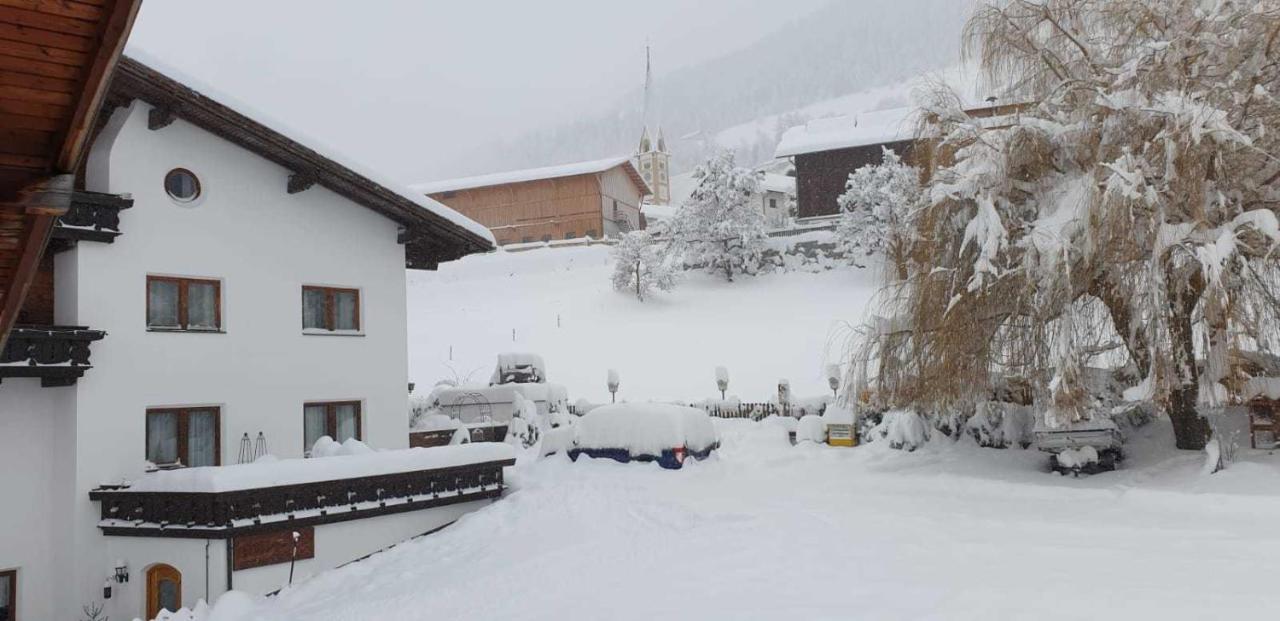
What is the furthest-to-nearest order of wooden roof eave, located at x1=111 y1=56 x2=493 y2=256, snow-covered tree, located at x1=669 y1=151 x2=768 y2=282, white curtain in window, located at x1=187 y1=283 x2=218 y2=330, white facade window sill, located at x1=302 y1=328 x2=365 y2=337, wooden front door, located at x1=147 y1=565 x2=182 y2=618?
snow-covered tree, located at x1=669 y1=151 x2=768 y2=282 → white facade window sill, located at x1=302 y1=328 x2=365 y2=337 → white curtain in window, located at x1=187 y1=283 x2=218 y2=330 → wooden roof eave, located at x1=111 y1=56 x2=493 y2=256 → wooden front door, located at x1=147 y1=565 x2=182 y2=618

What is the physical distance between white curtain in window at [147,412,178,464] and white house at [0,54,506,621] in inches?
1.2

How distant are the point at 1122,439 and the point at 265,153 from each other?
15.1 m

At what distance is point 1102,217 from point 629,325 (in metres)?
25.6

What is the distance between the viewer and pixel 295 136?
15.4 meters

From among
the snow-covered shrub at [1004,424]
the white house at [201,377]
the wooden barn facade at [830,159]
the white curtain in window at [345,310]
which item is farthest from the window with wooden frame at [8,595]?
the wooden barn facade at [830,159]

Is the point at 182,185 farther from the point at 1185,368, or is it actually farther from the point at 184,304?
the point at 1185,368

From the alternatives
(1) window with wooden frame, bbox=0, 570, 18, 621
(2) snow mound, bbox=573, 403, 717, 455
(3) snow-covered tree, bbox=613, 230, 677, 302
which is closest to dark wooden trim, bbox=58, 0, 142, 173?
(1) window with wooden frame, bbox=0, 570, 18, 621

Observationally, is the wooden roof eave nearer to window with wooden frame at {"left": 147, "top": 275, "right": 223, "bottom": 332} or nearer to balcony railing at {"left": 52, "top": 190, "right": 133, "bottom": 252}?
balcony railing at {"left": 52, "top": 190, "right": 133, "bottom": 252}

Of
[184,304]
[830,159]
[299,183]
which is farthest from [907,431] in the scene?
[830,159]

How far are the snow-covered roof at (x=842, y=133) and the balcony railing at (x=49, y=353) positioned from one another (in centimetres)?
4016

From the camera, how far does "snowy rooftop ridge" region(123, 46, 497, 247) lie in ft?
45.4

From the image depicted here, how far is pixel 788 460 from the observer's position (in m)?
20.1

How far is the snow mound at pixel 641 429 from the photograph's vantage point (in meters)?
18.1

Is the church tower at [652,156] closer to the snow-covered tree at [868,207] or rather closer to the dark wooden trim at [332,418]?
the snow-covered tree at [868,207]
